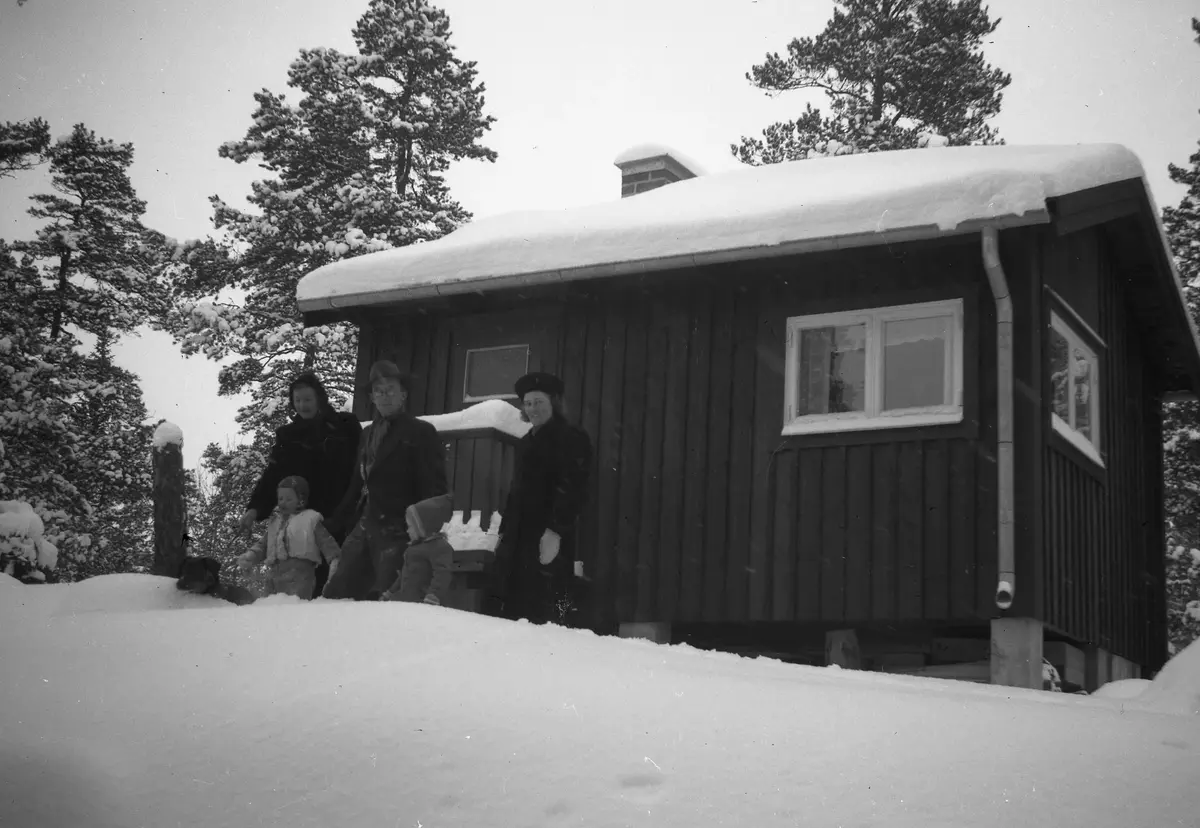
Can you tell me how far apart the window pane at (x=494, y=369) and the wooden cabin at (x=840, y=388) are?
0.03 metres

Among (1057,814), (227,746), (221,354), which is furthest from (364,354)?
(221,354)

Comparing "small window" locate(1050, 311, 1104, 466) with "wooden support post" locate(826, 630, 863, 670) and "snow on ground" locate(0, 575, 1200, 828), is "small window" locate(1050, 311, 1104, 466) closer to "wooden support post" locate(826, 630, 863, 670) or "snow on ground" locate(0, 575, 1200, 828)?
"wooden support post" locate(826, 630, 863, 670)

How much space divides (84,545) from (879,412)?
17949 millimetres

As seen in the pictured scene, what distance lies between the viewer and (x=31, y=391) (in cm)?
2356

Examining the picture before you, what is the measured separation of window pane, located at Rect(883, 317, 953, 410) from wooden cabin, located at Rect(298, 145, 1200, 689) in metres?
0.02

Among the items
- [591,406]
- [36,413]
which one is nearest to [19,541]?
[591,406]

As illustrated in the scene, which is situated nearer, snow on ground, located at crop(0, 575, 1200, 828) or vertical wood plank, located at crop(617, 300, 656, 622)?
Result: snow on ground, located at crop(0, 575, 1200, 828)

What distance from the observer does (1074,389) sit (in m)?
10.4

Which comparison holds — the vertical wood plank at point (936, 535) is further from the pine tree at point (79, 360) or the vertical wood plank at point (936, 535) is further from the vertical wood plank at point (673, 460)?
the pine tree at point (79, 360)

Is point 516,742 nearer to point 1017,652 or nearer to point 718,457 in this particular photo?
point 1017,652

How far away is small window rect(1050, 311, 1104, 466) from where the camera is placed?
32.7 feet

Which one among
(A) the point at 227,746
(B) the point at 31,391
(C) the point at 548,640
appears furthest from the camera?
(B) the point at 31,391

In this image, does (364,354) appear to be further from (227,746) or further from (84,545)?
(84,545)

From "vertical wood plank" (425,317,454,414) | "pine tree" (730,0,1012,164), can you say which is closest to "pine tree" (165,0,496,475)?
"pine tree" (730,0,1012,164)
